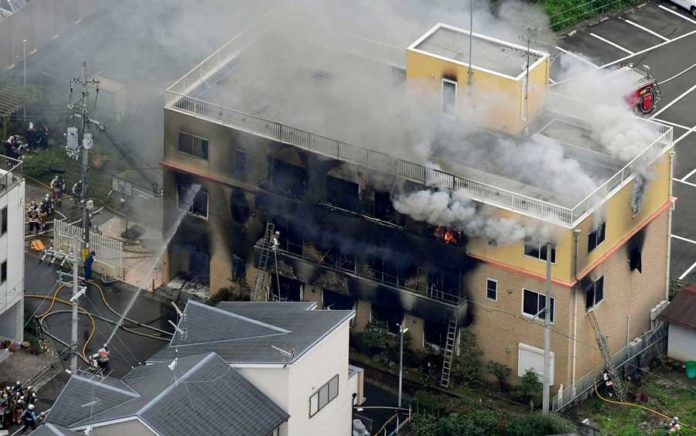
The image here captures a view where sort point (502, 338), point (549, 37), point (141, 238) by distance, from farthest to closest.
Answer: point (549, 37)
point (141, 238)
point (502, 338)

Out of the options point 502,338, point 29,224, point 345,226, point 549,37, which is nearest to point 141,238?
point 29,224

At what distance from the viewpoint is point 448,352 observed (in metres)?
87.7

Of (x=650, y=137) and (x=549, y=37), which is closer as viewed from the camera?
(x=650, y=137)

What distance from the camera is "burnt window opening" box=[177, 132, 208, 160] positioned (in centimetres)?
9175

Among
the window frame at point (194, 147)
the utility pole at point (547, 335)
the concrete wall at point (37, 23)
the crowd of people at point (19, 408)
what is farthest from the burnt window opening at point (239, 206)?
the concrete wall at point (37, 23)

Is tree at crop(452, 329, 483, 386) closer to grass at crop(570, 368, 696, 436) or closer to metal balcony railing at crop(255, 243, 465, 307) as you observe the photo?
metal balcony railing at crop(255, 243, 465, 307)

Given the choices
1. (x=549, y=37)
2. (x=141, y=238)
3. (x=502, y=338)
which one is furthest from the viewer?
(x=549, y=37)

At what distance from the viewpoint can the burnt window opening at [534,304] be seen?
8531 cm

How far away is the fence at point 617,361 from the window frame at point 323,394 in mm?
9653

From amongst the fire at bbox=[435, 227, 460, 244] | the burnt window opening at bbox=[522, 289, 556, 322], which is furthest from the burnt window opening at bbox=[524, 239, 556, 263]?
the fire at bbox=[435, 227, 460, 244]

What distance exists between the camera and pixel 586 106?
90812mm

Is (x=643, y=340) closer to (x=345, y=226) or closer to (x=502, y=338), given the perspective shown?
(x=502, y=338)

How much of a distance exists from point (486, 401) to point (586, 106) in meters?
13.3

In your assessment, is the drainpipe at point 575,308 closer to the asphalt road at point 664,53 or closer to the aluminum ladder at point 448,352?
the aluminum ladder at point 448,352
